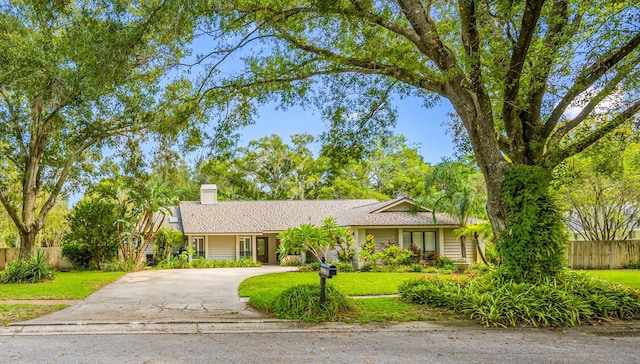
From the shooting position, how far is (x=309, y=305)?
8.99 meters

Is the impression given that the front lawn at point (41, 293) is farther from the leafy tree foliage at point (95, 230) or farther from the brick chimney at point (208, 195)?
the brick chimney at point (208, 195)

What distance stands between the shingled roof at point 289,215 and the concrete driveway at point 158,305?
1001cm

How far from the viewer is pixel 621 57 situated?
30.2ft

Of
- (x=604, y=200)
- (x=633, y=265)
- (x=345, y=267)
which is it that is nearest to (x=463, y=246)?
(x=345, y=267)

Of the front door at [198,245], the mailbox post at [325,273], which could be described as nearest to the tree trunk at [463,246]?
the front door at [198,245]

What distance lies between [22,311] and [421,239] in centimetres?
1876

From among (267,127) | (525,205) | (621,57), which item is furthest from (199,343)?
(267,127)

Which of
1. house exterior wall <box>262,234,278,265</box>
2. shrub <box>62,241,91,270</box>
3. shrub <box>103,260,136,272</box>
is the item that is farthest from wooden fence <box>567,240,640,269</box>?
shrub <box>62,241,91,270</box>

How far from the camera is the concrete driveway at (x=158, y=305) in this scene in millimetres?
8992

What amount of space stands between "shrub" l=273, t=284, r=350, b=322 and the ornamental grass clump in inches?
83.0

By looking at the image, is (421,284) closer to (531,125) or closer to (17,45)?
(531,125)

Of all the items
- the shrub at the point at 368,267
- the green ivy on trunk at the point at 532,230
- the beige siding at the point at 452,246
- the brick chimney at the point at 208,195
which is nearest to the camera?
the green ivy on trunk at the point at 532,230

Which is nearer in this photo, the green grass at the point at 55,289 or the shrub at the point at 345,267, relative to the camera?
the green grass at the point at 55,289

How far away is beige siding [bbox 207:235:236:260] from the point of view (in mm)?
27578
